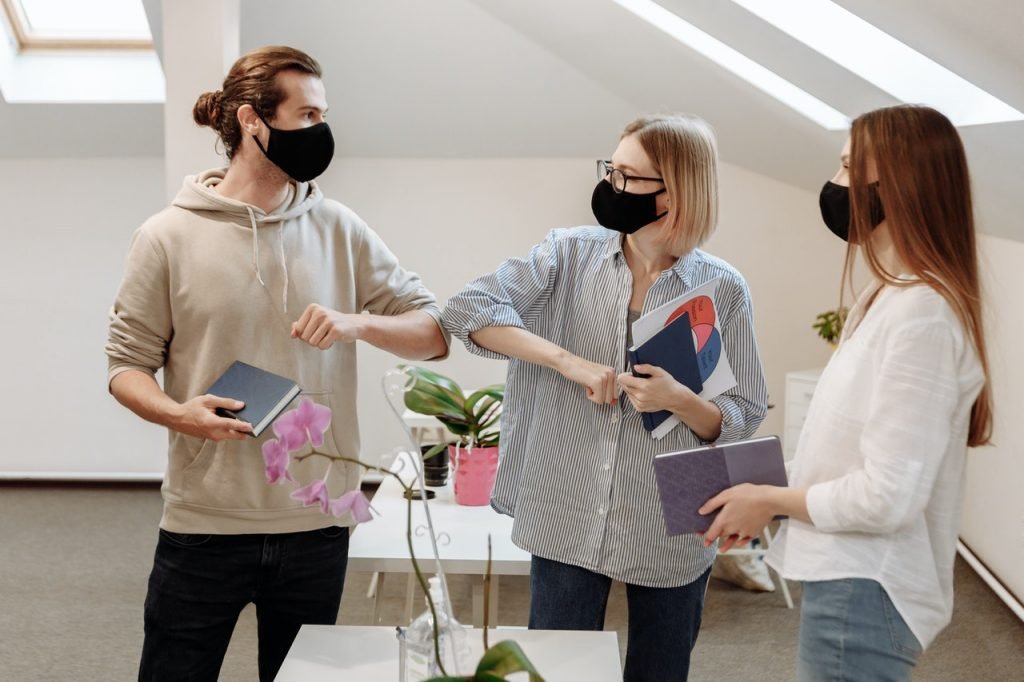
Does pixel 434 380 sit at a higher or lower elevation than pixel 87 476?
higher

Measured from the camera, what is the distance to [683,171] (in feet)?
5.79

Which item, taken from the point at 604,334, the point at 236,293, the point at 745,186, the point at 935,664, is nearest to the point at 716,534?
the point at 604,334

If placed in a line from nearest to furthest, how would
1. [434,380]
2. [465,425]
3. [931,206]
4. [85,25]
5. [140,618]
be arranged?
[931,206] < [465,425] < [434,380] < [140,618] < [85,25]

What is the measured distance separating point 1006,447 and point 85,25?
4.45 meters

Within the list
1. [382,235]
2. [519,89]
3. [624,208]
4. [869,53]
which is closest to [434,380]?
[624,208]

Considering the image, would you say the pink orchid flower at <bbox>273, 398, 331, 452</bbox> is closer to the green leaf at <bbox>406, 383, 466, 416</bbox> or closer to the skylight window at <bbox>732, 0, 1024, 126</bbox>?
the green leaf at <bbox>406, 383, 466, 416</bbox>

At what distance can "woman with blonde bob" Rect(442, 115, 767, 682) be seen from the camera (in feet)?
5.76

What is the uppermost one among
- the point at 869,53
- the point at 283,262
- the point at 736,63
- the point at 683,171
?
the point at 736,63

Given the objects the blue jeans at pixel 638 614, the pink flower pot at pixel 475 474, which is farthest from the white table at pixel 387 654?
the pink flower pot at pixel 475 474

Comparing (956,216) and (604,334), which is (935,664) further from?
(956,216)

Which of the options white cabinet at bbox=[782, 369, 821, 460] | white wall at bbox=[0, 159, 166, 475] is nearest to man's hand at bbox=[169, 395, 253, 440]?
white cabinet at bbox=[782, 369, 821, 460]

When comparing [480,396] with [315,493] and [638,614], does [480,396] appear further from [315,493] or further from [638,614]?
[315,493]

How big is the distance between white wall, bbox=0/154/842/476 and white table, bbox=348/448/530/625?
2.54 metres

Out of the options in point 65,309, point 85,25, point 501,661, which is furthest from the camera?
point 65,309
